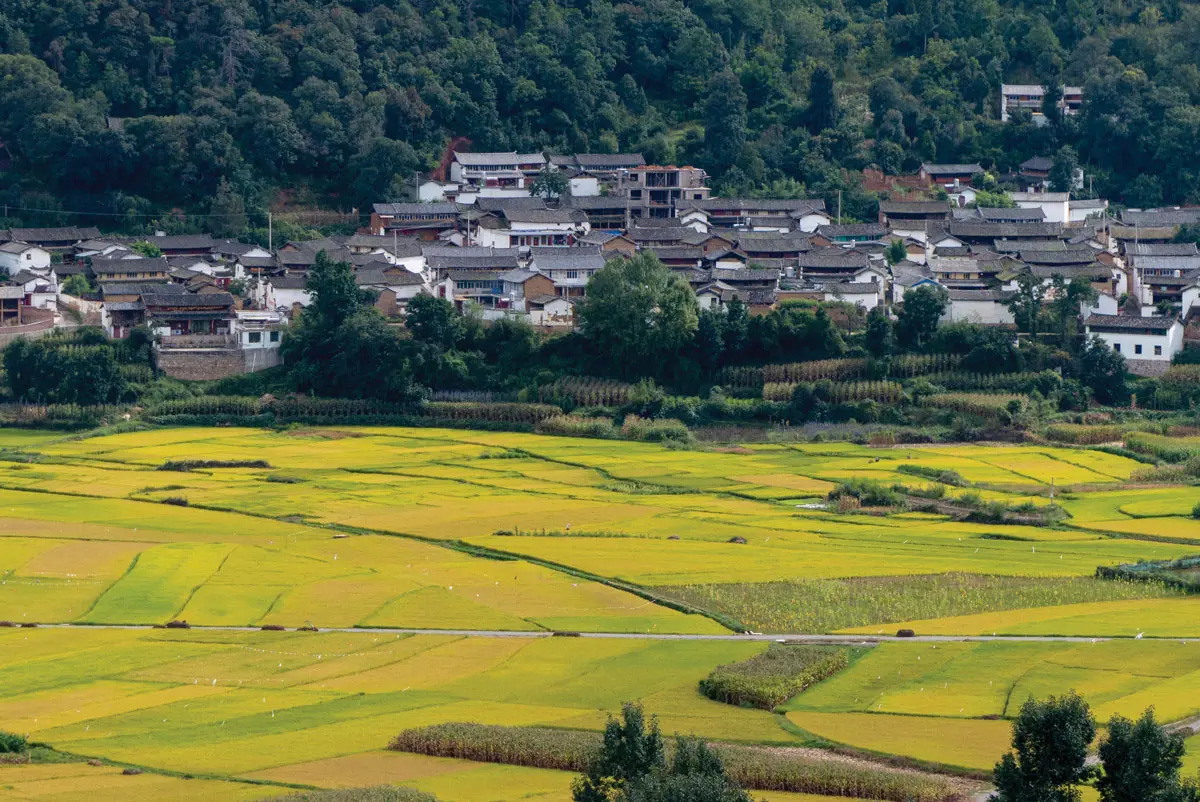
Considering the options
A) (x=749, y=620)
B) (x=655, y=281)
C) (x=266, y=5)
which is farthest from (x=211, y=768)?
(x=266, y=5)

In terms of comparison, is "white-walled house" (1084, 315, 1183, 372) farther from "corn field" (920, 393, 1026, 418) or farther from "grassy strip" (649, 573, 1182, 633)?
"grassy strip" (649, 573, 1182, 633)

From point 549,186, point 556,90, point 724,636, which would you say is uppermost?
point 556,90

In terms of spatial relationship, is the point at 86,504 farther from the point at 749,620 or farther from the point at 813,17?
the point at 813,17

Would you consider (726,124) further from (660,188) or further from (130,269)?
(130,269)

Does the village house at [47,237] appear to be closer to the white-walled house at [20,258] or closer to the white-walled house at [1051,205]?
the white-walled house at [20,258]

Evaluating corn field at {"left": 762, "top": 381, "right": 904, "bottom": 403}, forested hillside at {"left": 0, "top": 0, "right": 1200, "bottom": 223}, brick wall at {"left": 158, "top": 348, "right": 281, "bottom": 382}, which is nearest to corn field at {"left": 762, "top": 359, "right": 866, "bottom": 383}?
corn field at {"left": 762, "top": 381, "right": 904, "bottom": 403}

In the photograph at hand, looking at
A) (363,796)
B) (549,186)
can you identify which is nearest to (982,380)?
(549,186)
